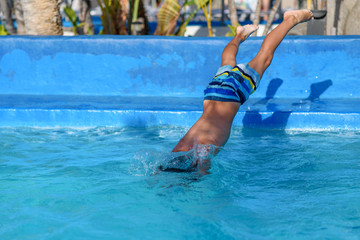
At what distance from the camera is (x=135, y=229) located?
3.22m

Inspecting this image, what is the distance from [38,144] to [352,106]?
3845mm

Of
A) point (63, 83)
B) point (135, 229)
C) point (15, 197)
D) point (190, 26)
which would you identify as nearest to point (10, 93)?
point (63, 83)

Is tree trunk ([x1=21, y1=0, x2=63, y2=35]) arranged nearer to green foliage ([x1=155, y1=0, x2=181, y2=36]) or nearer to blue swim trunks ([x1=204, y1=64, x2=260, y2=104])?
green foliage ([x1=155, y1=0, x2=181, y2=36])

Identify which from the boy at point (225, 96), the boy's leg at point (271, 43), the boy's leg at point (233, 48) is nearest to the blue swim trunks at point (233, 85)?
A: the boy at point (225, 96)

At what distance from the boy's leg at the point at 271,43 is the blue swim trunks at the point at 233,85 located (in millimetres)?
152

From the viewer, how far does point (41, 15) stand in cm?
800

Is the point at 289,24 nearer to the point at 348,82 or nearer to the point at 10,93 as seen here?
the point at 348,82

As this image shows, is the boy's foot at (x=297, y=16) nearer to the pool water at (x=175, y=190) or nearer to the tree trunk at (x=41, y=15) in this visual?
the pool water at (x=175, y=190)

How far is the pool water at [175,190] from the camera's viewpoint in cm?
320

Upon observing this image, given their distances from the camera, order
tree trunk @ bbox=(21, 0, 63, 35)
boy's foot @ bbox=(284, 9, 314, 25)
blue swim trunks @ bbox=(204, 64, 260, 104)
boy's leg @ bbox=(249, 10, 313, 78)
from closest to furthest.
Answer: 1. blue swim trunks @ bbox=(204, 64, 260, 104)
2. boy's leg @ bbox=(249, 10, 313, 78)
3. boy's foot @ bbox=(284, 9, 314, 25)
4. tree trunk @ bbox=(21, 0, 63, 35)

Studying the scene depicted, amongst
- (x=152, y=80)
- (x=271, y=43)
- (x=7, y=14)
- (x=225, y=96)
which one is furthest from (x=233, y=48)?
(x=7, y=14)

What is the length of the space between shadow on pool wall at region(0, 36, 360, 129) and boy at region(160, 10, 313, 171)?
3.53 ft

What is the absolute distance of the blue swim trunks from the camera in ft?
14.2

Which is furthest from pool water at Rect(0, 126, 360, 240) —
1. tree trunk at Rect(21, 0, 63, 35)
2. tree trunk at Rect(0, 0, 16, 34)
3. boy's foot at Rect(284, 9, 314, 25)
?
tree trunk at Rect(0, 0, 16, 34)
